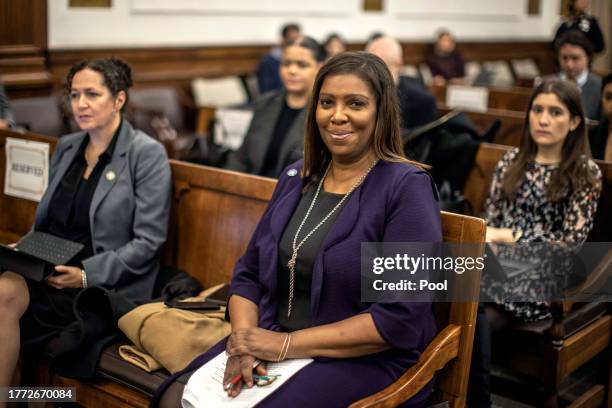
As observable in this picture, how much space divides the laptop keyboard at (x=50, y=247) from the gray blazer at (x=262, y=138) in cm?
126

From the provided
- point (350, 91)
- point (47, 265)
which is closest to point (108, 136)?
point (47, 265)

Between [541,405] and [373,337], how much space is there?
4.83 feet

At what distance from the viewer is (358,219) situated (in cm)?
244

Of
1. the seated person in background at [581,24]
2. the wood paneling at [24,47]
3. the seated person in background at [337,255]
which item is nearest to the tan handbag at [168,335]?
the seated person in background at [337,255]

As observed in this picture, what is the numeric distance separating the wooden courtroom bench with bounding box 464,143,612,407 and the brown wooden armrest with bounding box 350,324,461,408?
31.3 inches

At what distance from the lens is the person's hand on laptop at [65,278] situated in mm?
3221

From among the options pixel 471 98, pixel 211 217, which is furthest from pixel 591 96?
pixel 211 217

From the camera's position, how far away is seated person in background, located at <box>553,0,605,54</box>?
253 inches

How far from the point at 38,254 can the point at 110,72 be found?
0.79 metres

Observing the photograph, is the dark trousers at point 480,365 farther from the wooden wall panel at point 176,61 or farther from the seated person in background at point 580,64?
the wooden wall panel at point 176,61

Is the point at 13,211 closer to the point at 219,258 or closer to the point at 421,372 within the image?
the point at 219,258

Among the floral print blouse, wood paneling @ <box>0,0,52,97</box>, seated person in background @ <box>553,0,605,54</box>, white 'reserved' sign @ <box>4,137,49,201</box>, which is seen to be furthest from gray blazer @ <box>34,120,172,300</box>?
wood paneling @ <box>0,0,52,97</box>

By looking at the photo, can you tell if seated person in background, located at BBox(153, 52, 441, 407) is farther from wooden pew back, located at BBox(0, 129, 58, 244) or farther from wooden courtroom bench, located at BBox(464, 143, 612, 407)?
wooden pew back, located at BBox(0, 129, 58, 244)

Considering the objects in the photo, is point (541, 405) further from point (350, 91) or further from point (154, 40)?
point (154, 40)
